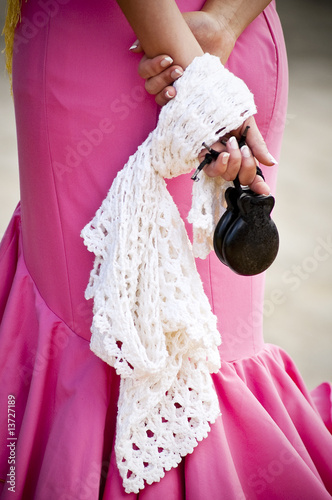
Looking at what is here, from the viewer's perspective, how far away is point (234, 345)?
1.03 meters

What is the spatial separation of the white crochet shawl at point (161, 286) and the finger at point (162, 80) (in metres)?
0.02

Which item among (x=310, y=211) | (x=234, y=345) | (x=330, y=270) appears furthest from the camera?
(x=310, y=211)

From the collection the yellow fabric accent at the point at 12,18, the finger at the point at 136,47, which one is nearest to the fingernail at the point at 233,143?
the finger at the point at 136,47

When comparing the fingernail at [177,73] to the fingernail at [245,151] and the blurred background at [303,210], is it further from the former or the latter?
the blurred background at [303,210]

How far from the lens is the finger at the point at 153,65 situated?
32.0 inches

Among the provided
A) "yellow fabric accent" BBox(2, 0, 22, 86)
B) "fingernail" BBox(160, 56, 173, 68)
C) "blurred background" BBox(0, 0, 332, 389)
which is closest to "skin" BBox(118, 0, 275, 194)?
"fingernail" BBox(160, 56, 173, 68)

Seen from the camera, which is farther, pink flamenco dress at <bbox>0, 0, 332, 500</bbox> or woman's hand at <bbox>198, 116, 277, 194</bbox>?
pink flamenco dress at <bbox>0, 0, 332, 500</bbox>

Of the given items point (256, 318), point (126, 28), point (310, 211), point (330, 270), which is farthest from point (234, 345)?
point (310, 211)

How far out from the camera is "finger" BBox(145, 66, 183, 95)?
815 millimetres

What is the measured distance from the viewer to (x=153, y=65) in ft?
2.71

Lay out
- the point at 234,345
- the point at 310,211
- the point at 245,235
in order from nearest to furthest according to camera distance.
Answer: the point at 245,235, the point at 234,345, the point at 310,211

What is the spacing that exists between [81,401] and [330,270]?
6.55 ft

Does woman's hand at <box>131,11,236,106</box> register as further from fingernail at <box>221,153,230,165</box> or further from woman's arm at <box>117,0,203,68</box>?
fingernail at <box>221,153,230,165</box>

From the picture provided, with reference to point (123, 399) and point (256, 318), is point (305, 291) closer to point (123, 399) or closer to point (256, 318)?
point (256, 318)
